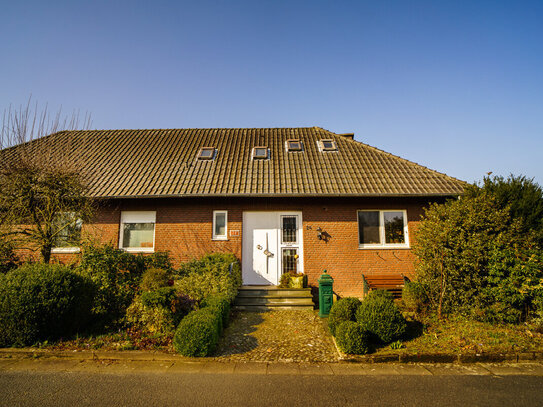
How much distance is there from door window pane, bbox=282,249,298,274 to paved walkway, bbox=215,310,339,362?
2058mm

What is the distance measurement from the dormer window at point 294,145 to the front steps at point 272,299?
6.25m

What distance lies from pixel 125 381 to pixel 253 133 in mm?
11791

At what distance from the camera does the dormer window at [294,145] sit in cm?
1260

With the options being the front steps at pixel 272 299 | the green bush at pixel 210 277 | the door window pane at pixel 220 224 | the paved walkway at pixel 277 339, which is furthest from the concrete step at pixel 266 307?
the door window pane at pixel 220 224

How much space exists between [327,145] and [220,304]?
892 centimetres

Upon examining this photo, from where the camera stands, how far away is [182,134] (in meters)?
14.6

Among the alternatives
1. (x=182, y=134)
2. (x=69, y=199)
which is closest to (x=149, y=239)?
(x=69, y=199)

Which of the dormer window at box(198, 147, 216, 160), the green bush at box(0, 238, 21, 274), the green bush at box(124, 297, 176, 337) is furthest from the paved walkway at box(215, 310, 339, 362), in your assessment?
the dormer window at box(198, 147, 216, 160)

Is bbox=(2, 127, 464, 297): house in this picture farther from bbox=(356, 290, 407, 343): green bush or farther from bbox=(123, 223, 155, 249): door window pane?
bbox=(356, 290, 407, 343): green bush

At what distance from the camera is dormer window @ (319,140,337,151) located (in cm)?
1265

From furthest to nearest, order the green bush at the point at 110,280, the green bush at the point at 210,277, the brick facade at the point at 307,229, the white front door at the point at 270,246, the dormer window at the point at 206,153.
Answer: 1. the dormer window at the point at 206,153
2. the white front door at the point at 270,246
3. the brick facade at the point at 307,229
4. the green bush at the point at 210,277
5. the green bush at the point at 110,280

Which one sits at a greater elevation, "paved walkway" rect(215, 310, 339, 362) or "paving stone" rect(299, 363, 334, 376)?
"paved walkway" rect(215, 310, 339, 362)

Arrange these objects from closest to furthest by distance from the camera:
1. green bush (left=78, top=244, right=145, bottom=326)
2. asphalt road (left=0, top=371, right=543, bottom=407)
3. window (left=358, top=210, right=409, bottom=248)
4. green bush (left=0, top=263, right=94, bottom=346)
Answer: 1. asphalt road (left=0, top=371, right=543, bottom=407)
2. green bush (left=0, top=263, right=94, bottom=346)
3. green bush (left=78, top=244, right=145, bottom=326)
4. window (left=358, top=210, right=409, bottom=248)

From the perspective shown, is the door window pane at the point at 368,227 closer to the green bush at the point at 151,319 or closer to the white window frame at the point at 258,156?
the white window frame at the point at 258,156
